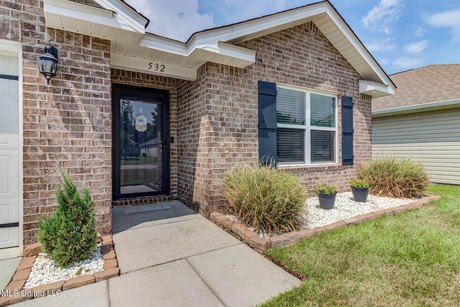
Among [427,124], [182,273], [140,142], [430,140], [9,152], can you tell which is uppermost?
[427,124]

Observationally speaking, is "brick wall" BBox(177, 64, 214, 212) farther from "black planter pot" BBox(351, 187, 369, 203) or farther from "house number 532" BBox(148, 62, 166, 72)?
"black planter pot" BBox(351, 187, 369, 203)

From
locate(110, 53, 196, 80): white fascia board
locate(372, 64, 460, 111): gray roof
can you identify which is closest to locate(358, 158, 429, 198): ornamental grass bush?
locate(372, 64, 460, 111): gray roof

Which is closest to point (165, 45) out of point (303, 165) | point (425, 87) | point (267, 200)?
point (267, 200)

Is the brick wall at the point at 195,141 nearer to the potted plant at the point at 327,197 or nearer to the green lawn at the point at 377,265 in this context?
the green lawn at the point at 377,265

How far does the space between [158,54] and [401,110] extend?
29.6 feet

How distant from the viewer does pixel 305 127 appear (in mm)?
5801

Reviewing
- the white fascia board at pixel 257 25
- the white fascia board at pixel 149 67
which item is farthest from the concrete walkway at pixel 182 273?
the white fascia board at pixel 257 25

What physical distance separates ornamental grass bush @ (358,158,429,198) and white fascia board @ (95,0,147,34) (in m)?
6.24

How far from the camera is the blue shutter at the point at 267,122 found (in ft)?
16.2

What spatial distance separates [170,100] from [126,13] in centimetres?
241

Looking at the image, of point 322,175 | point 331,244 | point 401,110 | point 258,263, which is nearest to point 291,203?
point 331,244

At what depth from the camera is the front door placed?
492 cm

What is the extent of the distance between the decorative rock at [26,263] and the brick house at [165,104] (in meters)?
0.29

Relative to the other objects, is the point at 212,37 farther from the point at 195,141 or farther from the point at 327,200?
the point at 327,200
